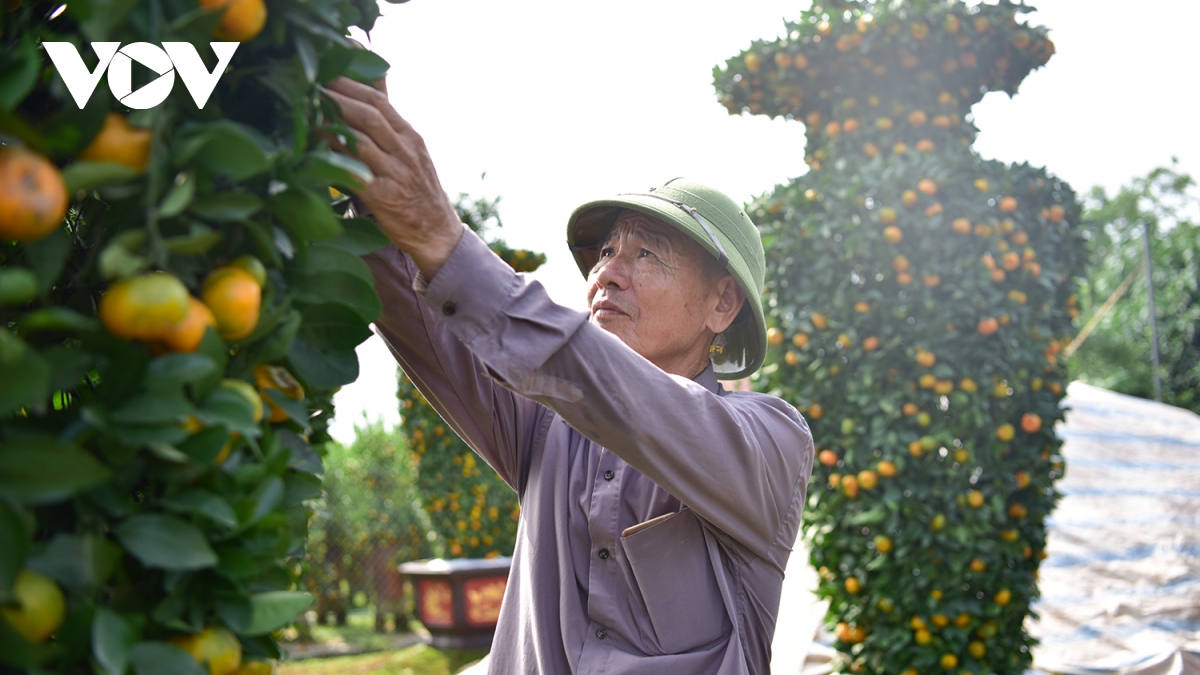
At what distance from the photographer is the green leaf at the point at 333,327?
0.88m

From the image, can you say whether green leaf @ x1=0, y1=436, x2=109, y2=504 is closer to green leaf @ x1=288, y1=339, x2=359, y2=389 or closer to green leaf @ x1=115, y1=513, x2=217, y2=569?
green leaf @ x1=115, y1=513, x2=217, y2=569

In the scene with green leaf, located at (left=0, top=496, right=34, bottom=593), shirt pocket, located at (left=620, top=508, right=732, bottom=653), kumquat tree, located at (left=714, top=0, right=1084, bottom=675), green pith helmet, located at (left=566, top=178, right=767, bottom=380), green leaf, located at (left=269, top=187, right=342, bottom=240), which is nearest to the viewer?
green leaf, located at (left=0, top=496, right=34, bottom=593)

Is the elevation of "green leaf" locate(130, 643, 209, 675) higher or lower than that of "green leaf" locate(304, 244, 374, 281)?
lower

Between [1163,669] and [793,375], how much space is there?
10.1ft

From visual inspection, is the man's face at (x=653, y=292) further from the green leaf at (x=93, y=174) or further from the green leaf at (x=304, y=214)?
the green leaf at (x=93, y=174)

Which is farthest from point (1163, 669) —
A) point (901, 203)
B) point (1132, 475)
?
point (901, 203)

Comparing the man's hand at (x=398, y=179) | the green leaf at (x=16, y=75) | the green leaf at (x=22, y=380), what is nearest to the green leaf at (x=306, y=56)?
the man's hand at (x=398, y=179)

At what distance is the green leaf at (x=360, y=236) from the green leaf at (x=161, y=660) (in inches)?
16.3

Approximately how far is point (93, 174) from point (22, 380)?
0.15 m

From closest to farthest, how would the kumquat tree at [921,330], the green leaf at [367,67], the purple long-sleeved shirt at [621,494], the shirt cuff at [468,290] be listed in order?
the green leaf at [367,67] < the shirt cuff at [468,290] < the purple long-sleeved shirt at [621,494] < the kumquat tree at [921,330]

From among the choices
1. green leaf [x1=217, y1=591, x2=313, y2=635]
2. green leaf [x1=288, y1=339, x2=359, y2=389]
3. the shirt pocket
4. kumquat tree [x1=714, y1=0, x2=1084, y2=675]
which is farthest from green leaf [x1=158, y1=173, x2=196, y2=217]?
kumquat tree [x1=714, y1=0, x2=1084, y2=675]

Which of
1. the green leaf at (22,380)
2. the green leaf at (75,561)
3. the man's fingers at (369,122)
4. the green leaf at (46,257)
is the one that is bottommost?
the green leaf at (75,561)

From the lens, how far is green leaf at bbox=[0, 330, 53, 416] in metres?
0.59

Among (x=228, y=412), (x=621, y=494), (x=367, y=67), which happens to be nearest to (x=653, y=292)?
(x=621, y=494)
